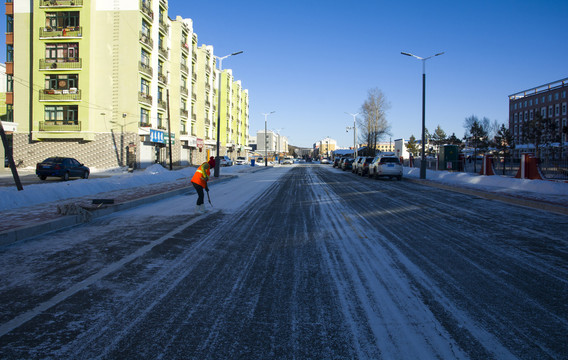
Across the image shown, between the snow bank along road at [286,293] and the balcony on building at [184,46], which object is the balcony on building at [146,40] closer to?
the balcony on building at [184,46]

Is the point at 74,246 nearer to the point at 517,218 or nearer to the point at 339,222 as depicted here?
the point at 339,222

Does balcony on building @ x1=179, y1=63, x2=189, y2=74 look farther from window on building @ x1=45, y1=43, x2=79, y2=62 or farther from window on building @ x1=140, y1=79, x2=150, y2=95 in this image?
window on building @ x1=45, y1=43, x2=79, y2=62

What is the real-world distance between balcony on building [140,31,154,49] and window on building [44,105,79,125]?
9321 millimetres

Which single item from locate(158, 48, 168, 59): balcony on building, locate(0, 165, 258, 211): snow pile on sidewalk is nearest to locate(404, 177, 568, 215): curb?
locate(0, 165, 258, 211): snow pile on sidewalk

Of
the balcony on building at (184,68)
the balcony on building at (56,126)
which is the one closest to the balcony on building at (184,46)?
the balcony on building at (184,68)

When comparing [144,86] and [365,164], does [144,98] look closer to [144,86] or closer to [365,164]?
[144,86]

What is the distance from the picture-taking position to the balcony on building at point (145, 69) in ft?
127

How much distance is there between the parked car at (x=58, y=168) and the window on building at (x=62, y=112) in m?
16.3

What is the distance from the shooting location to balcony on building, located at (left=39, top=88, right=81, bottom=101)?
36.8m

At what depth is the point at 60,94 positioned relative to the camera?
121 feet

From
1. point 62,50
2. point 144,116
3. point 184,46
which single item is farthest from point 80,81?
point 184,46

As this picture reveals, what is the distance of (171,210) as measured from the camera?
37.0 ft

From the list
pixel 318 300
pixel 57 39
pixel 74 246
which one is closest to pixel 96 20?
pixel 57 39

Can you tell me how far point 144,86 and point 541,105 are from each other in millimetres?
86536
